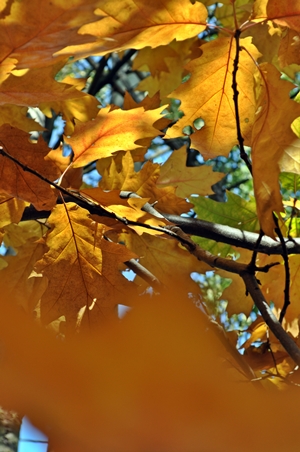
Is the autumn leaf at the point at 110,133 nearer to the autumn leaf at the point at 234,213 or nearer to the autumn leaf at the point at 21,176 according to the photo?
the autumn leaf at the point at 21,176

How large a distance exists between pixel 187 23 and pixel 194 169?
362mm

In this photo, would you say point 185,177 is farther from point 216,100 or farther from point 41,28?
point 41,28

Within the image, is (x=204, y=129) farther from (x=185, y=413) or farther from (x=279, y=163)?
(x=185, y=413)

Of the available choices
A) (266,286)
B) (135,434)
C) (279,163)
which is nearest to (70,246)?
(279,163)

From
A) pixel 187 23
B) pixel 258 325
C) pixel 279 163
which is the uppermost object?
pixel 187 23

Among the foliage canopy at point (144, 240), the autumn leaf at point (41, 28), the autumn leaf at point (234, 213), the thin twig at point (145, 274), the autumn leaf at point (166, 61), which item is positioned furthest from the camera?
the autumn leaf at point (166, 61)

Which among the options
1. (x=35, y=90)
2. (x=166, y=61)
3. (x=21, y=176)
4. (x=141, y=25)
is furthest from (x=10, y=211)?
(x=166, y=61)

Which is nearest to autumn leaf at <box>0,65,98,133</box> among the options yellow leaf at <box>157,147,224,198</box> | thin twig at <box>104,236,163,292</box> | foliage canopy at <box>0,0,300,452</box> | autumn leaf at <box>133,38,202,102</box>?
foliage canopy at <box>0,0,300,452</box>

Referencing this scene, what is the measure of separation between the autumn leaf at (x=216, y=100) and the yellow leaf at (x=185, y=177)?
0.21 meters

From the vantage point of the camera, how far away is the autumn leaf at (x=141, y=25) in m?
0.60

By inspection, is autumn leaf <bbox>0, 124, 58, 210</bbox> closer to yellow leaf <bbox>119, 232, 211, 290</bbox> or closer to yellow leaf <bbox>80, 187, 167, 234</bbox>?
yellow leaf <bbox>80, 187, 167, 234</bbox>

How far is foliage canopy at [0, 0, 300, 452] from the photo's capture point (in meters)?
0.17

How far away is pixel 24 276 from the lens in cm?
87

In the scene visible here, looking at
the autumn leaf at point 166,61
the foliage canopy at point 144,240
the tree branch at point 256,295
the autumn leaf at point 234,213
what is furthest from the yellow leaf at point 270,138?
the autumn leaf at point 166,61
